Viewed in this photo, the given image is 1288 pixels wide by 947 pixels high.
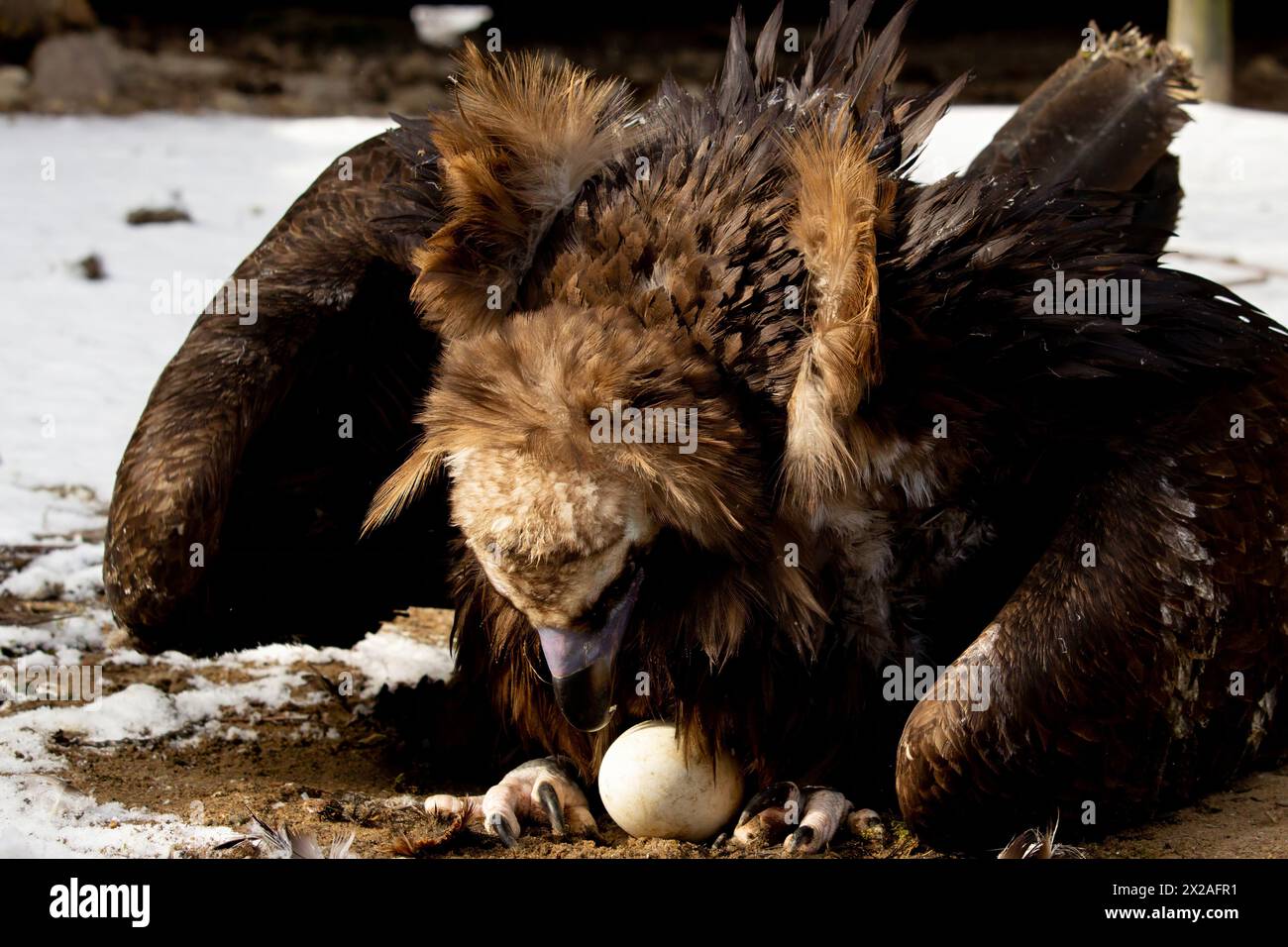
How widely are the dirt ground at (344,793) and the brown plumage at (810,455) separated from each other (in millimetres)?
158

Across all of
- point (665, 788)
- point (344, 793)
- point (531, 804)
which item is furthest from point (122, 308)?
point (665, 788)

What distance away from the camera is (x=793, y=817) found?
3930 mm

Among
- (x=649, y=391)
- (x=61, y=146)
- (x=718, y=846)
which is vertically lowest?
(x=718, y=846)

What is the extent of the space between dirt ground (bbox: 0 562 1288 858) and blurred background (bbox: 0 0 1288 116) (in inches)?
325

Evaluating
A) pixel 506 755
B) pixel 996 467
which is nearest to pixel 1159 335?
pixel 996 467

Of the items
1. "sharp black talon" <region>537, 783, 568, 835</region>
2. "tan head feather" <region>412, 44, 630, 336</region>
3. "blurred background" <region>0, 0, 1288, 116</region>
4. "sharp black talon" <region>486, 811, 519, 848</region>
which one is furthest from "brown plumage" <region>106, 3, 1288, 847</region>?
"blurred background" <region>0, 0, 1288, 116</region>

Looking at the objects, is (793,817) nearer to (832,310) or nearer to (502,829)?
(502,829)

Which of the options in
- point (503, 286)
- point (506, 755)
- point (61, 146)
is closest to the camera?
point (503, 286)

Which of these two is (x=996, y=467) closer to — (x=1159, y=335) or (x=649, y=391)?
(x=1159, y=335)

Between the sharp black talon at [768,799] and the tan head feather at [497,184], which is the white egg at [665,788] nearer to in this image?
the sharp black talon at [768,799]

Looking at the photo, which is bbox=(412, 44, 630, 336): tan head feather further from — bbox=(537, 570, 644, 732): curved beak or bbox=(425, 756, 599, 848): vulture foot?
bbox=(425, 756, 599, 848): vulture foot

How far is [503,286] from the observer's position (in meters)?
3.83

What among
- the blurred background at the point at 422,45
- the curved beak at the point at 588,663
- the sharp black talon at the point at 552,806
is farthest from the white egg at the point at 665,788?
the blurred background at the point at 422,45

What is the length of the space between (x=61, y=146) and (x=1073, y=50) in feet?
29.8
